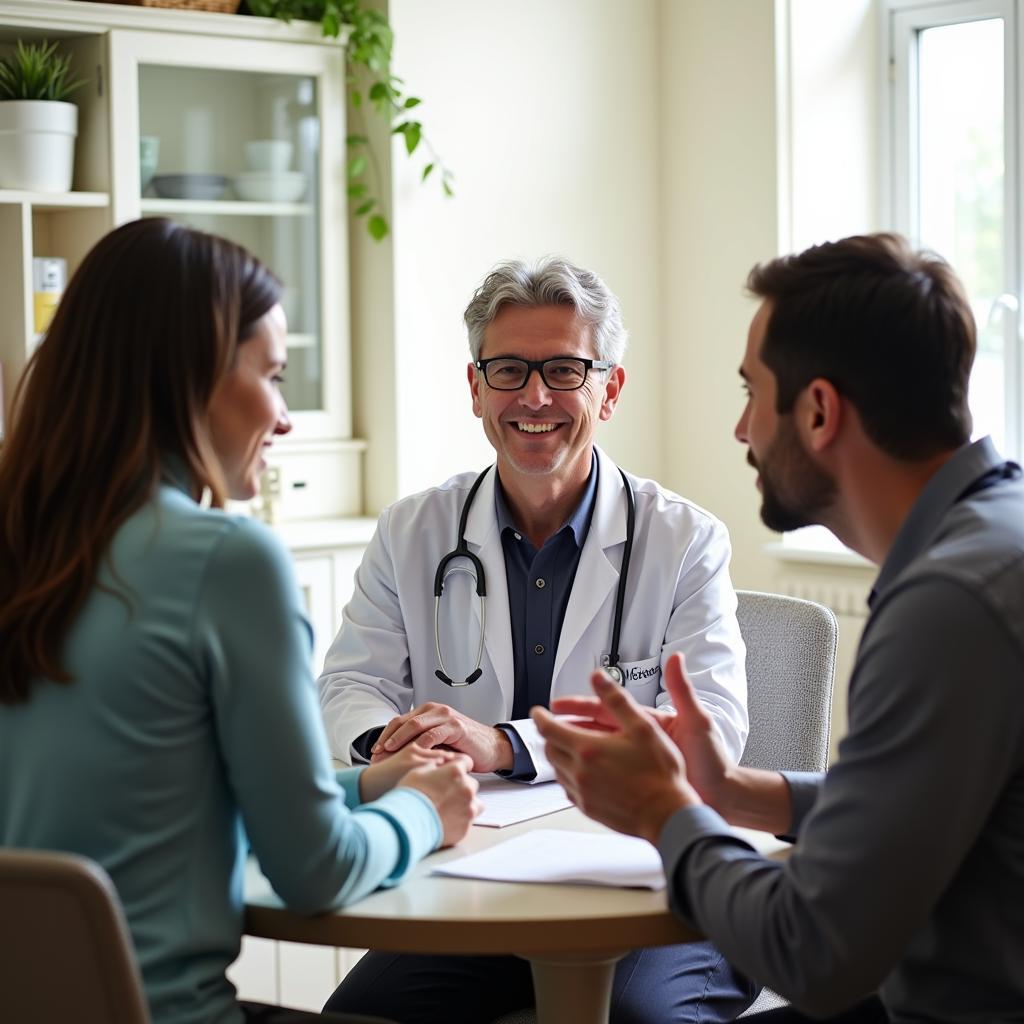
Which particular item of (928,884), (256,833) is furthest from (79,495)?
(928,884)

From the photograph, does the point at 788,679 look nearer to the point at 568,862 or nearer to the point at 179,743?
the point at 568,862

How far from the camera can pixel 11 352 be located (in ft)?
11.3

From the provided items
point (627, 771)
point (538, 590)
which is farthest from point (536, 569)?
point (627, 771)

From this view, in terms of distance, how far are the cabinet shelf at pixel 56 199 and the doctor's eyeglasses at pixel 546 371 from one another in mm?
1481

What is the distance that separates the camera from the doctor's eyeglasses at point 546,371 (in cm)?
237

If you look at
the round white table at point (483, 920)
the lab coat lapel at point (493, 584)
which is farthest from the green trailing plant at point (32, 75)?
the round white table at point (483, 920)

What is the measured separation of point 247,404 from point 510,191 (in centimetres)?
267

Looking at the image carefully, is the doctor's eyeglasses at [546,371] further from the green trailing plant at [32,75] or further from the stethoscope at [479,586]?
the green trailing plant at [32,75]

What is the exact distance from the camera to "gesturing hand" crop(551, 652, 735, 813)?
1.62 metres

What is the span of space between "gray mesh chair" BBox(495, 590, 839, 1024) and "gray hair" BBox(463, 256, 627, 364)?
1.60ft

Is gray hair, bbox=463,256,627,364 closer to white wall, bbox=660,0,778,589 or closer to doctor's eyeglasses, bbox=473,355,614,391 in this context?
doctor's eyeglasses, bbox=473,355,614,391

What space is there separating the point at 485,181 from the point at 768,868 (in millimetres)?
2911

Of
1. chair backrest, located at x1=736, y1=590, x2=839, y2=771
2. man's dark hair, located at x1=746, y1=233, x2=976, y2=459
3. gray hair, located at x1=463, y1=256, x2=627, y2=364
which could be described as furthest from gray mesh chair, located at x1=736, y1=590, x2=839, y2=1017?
man's dark hair, located at x1=746, y1=233, x2=976, y2=459

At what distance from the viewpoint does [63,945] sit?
4.03ft
